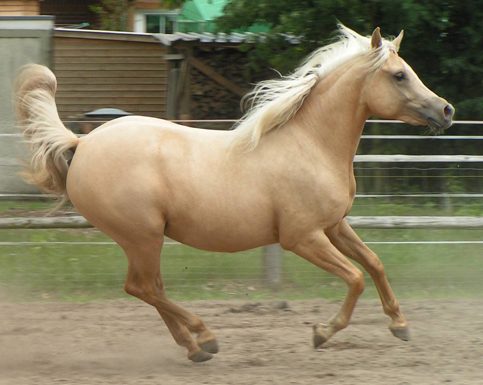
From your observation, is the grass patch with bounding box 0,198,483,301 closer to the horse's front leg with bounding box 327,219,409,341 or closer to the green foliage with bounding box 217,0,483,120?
the horse's front leg with bounding box 327,219,409,341

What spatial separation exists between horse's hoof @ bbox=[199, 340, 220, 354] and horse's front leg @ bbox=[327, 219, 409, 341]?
919mm

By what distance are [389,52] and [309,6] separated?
557 centimetres

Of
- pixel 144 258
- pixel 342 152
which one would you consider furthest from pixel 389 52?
pixel 144 258

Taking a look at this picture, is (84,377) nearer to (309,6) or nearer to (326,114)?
(326,114)

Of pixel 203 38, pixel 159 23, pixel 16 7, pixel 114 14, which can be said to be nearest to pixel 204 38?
pixel 203 38

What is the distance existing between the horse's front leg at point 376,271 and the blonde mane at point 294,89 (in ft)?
2.47

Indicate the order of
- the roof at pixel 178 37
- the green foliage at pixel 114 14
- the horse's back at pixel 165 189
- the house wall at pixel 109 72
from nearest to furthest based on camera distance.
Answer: the horse's back at pixel 165 189
the roof at pixel 178 37
the house wall at pixel 109 72
the green foliage at pixel 114 14

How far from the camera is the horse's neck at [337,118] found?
206 inches

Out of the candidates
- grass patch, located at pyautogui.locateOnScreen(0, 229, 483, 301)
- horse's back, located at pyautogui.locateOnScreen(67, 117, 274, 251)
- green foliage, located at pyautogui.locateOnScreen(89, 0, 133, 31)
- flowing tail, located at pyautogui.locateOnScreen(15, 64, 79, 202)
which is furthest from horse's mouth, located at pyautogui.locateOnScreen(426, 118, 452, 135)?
green foliage, located at pyautogui.locateOnScreen(89, 0, 133, 31)

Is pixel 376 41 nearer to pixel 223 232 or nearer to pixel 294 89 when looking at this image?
pixel 294 89

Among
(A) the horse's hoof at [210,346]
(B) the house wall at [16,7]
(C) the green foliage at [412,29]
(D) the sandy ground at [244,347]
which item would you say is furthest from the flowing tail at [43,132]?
(B) the house wall at [16,7]

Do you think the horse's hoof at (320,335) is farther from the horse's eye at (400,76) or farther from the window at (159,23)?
the window at (159,23)

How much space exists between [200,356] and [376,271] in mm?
1130

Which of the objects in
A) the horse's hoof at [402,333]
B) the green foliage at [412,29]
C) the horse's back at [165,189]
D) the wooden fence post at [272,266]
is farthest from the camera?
the green foliage at [412,29]
